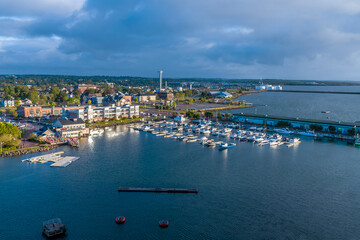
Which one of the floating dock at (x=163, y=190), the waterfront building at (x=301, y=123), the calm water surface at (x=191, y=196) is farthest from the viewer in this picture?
the waterfront building at (x=301, y=123)

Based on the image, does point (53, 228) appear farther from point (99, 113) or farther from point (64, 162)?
point (99, 113)

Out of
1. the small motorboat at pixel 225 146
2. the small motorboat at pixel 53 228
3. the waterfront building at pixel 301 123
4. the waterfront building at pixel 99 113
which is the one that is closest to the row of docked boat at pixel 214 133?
the small motorboat at pixel 225 146

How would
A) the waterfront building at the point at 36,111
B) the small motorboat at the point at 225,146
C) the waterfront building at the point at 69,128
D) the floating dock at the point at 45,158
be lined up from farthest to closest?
1. the waterfront building at the point at 36,111
2. the waterfront building at the point at 69,128
3. the small motorboat at the point at 225,146
4. the floating dock at the point at 45,158

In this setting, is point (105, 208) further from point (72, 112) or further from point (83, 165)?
point (72, 112)

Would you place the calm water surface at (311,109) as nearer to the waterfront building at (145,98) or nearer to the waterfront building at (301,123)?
the waterfront building at (301,123)

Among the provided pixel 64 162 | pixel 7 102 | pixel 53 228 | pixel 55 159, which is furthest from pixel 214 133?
pixel 7 102

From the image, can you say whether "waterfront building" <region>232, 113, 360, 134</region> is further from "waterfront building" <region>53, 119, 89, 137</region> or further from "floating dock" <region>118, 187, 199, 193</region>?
"floating dock" <region>118, 187, 199, 193</region>

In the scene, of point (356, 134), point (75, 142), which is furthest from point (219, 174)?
point (356, 134)

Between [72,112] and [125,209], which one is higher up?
[72,112]

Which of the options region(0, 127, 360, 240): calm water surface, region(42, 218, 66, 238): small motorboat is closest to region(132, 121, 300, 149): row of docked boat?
region(0, 127, 360, 240): calm water surface
